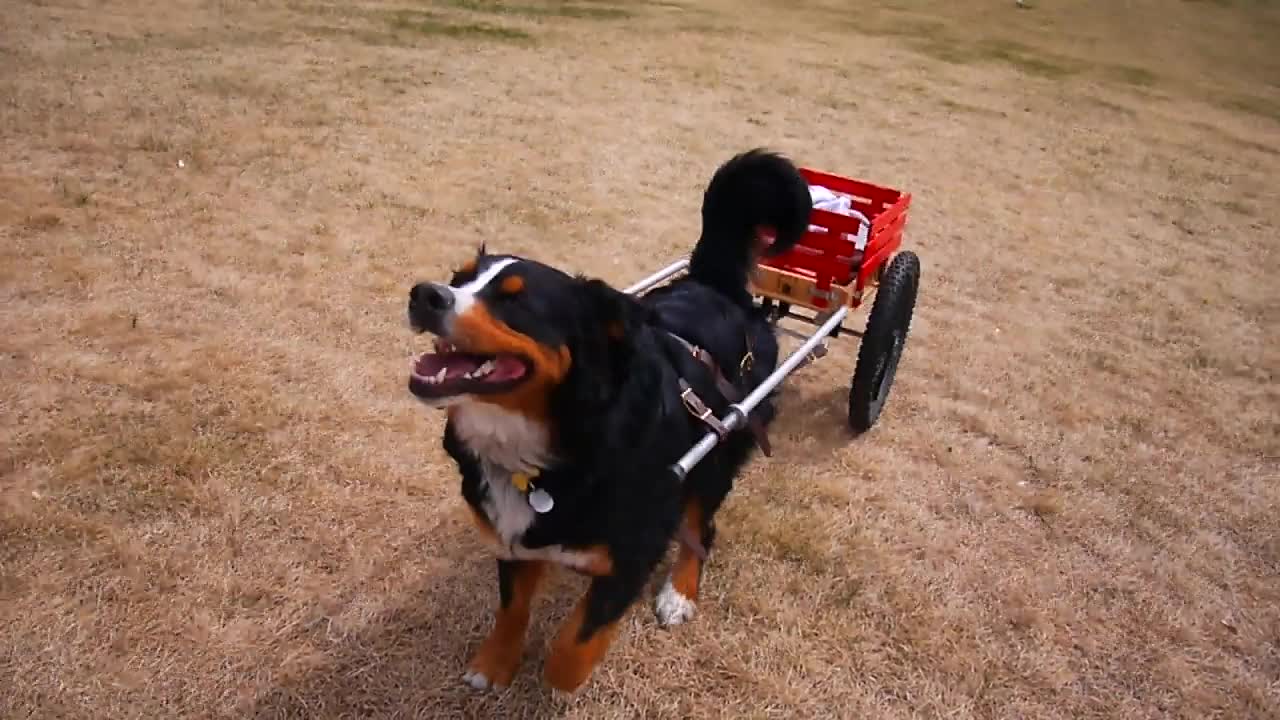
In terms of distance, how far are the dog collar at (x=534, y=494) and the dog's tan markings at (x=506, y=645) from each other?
1.42 feet

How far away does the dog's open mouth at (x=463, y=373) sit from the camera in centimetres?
164

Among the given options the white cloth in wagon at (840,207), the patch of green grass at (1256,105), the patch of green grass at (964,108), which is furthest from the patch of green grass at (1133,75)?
the white cloth in wagon at (840,207)

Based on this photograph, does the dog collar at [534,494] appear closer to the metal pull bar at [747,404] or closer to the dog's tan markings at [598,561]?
the dog's tan markings at [598,561]

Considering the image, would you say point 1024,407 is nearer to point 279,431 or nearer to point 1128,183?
point 279,431

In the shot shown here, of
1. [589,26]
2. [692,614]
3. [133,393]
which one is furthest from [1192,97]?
[133,393]

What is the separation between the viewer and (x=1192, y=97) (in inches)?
406

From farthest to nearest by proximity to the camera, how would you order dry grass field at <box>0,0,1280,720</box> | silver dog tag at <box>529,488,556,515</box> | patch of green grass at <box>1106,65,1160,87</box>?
patch of green grass at <box>1106,65,1160,87</box> < dry grass field at <box>0,0,1280,720</box> < silver dog tag at <box>529,488,556,515</box>

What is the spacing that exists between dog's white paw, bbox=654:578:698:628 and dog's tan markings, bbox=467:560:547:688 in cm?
42

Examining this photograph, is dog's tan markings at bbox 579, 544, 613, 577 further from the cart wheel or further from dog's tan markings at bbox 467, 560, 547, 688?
the cart wheel

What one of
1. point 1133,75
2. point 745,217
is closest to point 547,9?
point 1133,75

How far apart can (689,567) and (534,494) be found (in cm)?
85

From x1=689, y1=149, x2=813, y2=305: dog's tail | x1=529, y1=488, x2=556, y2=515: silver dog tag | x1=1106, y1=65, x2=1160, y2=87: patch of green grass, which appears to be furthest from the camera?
x1=1106, y1=65, x2=1160, y2=87: patch of green grass

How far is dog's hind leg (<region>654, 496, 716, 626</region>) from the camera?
249 centimetres

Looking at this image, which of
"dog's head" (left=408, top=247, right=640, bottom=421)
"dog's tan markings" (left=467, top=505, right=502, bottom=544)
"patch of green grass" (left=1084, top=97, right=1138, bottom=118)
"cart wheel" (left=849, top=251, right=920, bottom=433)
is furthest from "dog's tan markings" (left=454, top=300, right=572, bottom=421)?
"patch of green grass" (left=1084, top=97, right=1138, bottom=118)
